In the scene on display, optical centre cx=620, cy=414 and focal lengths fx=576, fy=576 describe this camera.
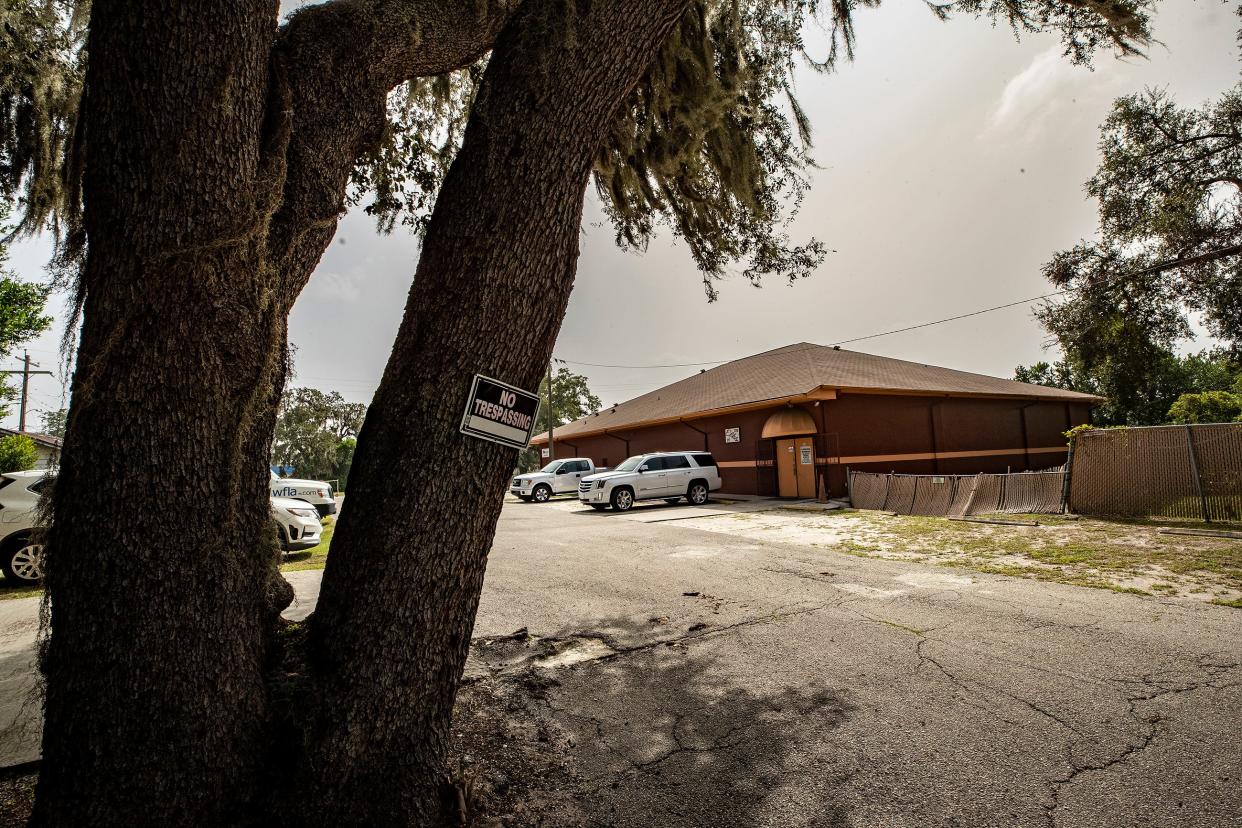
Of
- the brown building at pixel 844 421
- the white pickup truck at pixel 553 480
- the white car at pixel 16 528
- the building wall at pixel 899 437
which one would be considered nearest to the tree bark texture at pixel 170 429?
the white car at pixel 16 528

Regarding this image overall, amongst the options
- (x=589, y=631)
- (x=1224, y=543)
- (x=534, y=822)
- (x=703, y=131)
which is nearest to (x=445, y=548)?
(x=534, y=822)

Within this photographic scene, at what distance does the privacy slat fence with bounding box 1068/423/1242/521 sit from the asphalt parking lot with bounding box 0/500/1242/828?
22.6 feet

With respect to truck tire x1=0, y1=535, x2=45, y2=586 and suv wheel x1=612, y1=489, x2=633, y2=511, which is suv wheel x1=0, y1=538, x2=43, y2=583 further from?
suv wheel x1=612, y1=489, x2=633, y2=511

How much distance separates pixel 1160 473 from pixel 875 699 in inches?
443

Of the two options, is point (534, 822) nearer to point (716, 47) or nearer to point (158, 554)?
point (158, 554)

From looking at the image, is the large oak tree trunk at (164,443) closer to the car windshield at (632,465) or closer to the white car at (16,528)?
the white car at (16,528)

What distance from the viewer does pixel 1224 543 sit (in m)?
7.94

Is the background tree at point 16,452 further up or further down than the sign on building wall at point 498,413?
further up

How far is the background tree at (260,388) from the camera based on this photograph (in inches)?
70.2

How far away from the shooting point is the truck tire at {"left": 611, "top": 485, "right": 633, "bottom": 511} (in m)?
17.4

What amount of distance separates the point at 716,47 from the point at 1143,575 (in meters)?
6.95

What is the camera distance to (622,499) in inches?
692

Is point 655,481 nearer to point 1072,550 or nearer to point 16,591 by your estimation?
Result: point 1072,550

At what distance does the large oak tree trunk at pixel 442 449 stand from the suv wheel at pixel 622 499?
15.3 metres
